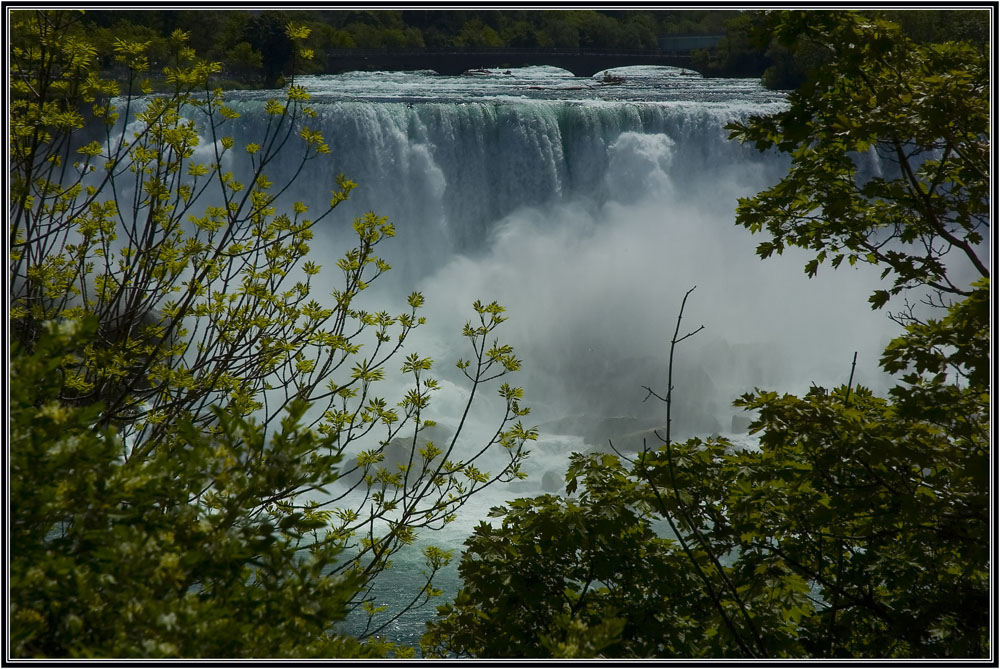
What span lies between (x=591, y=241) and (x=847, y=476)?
16097mm

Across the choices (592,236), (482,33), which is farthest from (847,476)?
(482,33)

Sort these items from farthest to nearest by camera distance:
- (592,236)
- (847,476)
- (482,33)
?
1. (482,33)
2. (592,236)
3. (847,476)

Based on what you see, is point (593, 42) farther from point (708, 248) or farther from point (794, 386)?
point (794, 386)

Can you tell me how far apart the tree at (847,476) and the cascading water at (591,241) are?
42.1ft

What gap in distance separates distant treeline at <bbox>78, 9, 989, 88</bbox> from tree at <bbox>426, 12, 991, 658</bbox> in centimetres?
2193

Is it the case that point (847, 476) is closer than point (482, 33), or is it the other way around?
point (847, 476)

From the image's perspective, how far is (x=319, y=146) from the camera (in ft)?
12.6

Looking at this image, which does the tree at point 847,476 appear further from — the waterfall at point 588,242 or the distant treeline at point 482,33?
the distant treeline at point 482,33

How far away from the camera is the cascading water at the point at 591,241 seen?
685 inches

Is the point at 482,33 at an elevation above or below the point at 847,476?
above

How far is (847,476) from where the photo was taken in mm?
3430

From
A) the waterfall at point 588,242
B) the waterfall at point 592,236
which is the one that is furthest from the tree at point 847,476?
the waterfall at point 592,236

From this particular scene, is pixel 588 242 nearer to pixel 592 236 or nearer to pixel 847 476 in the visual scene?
pixel 592 236

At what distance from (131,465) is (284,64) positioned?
26319mm
